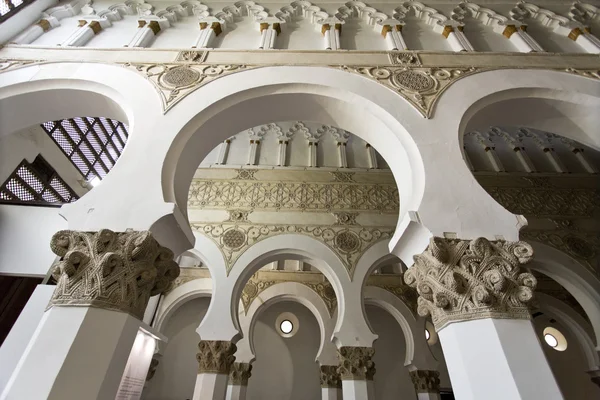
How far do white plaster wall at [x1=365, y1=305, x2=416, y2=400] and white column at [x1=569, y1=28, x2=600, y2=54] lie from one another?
20.7ft

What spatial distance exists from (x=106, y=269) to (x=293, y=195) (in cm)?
394

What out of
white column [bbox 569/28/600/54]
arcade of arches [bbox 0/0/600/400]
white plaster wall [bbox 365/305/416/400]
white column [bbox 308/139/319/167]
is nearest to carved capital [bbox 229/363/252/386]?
arcade of arches [bbox 0/0/600/400]

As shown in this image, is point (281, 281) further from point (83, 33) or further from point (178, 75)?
point (83, 33)

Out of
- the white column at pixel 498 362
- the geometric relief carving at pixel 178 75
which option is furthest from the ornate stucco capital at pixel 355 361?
the geometric relief carving at pixel 178 75

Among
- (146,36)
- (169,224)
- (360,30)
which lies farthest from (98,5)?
(169,224)

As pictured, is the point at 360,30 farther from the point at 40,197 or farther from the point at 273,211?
the point at 40,197

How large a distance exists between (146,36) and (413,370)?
6.64 meters

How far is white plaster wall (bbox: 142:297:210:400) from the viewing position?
727cm

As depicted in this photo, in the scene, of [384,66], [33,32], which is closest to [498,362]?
[384,66]

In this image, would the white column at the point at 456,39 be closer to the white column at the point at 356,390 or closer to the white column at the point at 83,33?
the white column at the point at 83,33

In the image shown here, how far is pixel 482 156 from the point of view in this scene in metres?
6.51

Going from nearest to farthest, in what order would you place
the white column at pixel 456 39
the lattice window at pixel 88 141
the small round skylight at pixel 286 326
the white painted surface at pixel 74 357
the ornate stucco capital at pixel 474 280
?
the white painted surface at pixel 74 357 < the ornate stucco capital at pixel 474 280 < the white column at pixel 456 39 < the lattice window at pixel 88 141 < the small round skylight at pixel 286 326

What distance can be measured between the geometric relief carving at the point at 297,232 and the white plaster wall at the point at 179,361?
3349 millimetres

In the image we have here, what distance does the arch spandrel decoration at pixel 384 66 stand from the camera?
9.73 ft
